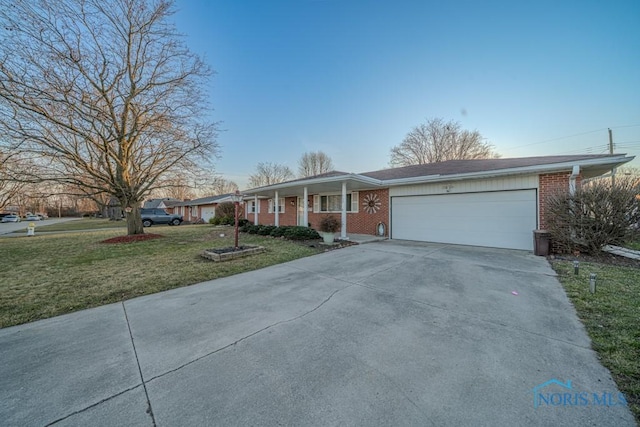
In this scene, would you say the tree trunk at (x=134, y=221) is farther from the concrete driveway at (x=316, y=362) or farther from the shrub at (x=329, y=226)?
the concrete driveway at (x=316, y=362)

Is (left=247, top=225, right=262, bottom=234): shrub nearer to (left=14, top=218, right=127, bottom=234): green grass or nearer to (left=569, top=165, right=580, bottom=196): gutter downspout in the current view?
(left=569, top=165, right=580, bottom=196): gutter downspout

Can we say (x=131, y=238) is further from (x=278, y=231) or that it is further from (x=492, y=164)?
(x=492, y=164)

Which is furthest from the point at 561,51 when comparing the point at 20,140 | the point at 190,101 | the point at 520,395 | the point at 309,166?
the point at 309,166

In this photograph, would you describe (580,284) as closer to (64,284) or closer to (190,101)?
(64,284)

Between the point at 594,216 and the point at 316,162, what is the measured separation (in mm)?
27657

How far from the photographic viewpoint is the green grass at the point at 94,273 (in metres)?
3.73

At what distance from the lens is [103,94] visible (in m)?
9.50

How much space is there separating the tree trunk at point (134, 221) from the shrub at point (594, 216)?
16.2m

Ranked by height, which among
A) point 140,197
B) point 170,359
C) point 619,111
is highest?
point 619,111

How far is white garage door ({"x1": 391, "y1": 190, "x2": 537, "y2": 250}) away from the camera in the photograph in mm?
7270

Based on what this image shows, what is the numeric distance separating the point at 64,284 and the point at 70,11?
9.80 meters

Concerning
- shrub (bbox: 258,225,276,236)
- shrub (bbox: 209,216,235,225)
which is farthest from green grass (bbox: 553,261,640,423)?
shrub (bbox: 209,216,235,225)

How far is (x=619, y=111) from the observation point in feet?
35.3

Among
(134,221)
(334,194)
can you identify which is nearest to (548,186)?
(334,194)
